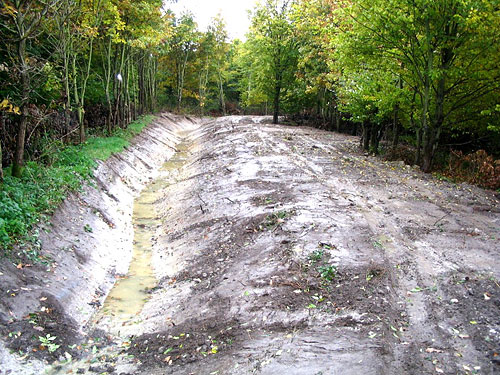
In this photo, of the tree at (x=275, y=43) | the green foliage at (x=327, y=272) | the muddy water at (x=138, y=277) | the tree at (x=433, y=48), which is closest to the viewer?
the green foliage at (x=327, y=272)

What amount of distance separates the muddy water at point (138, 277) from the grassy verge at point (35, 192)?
5.36ft

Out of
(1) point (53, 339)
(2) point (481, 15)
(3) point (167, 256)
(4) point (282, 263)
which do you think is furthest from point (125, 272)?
(2) point (481, 15)

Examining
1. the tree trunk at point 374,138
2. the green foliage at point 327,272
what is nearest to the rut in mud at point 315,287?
the green foliage at point 327,272

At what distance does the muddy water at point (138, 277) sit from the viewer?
23.2 ft

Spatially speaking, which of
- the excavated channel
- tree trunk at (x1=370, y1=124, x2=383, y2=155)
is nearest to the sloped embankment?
the excavated channel

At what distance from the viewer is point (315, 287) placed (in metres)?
6.30

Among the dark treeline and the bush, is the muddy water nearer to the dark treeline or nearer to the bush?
the dark treeline

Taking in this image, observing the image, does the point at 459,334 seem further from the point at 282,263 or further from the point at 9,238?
the point at 9,238

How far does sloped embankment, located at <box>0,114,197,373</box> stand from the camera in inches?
224

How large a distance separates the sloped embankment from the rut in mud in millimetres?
271

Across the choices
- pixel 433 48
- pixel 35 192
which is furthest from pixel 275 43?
pixel 35 192

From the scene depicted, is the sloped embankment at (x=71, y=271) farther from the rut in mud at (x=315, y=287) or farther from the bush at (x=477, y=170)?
the bush at (x=477, y=170)

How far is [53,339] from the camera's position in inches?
224

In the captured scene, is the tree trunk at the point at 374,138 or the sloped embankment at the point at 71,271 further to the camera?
the tree trunk at the point at 374,138
